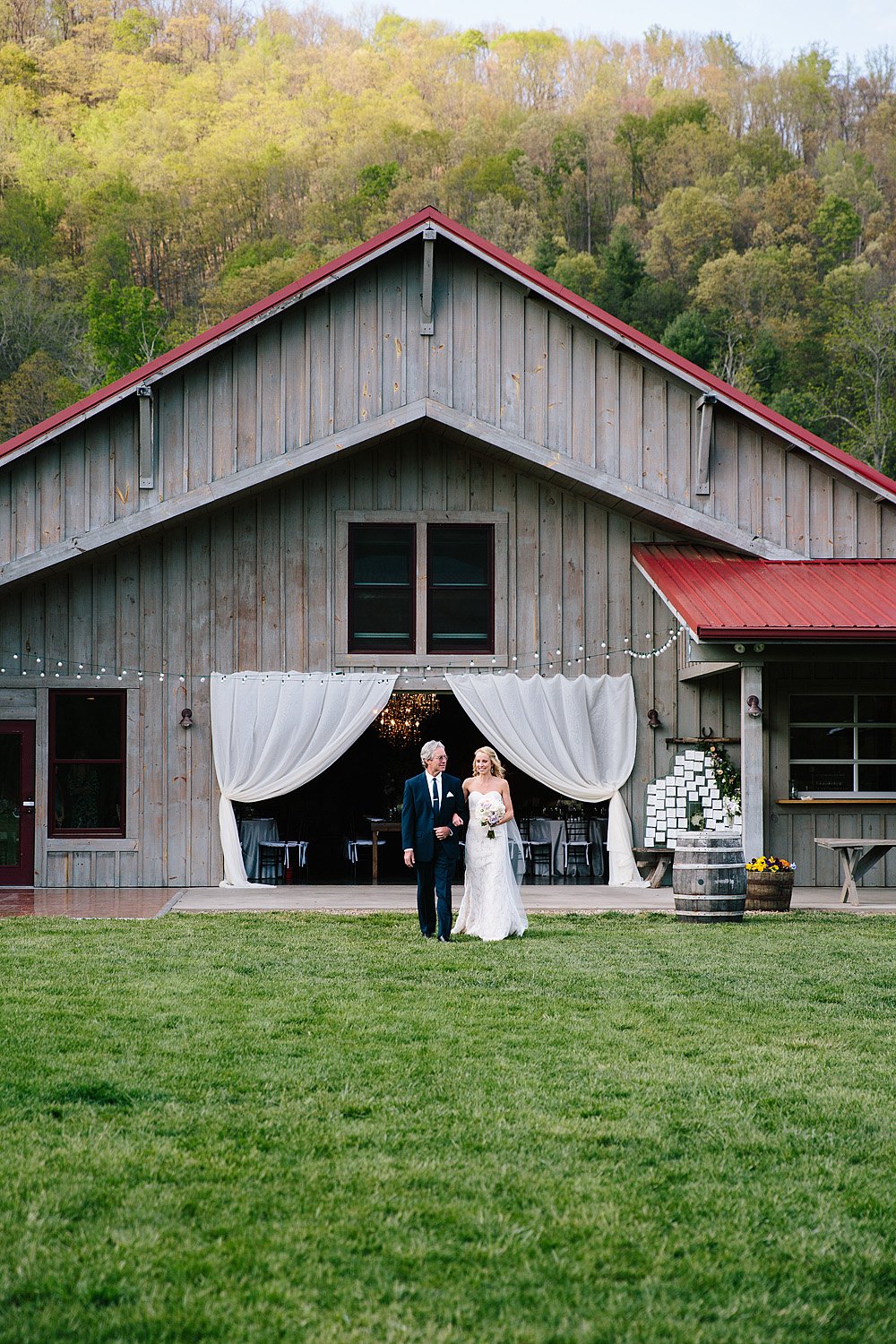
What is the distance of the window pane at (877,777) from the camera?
17188 mm

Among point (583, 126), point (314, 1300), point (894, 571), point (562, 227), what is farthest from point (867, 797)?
point (583, 126)

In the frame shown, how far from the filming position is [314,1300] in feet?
13.6

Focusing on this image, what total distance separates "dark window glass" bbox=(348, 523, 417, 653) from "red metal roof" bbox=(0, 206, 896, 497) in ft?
9.31

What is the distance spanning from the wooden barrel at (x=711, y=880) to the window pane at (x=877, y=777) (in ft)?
14.8

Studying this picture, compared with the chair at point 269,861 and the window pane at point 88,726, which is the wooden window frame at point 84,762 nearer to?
the window pane at point 88,726

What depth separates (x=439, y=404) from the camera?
16203 millimetres

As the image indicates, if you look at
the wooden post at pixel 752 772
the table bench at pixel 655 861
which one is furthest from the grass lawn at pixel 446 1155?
the table bench at pixel 655 861

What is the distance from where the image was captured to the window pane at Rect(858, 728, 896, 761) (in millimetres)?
17250

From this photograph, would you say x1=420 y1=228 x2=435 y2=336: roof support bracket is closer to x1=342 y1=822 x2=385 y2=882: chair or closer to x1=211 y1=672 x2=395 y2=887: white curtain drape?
x1=211 y1=672 x2=395 y2=887: white curtain drape

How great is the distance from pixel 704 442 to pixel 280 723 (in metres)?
5.84

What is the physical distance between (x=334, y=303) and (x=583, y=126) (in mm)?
53536

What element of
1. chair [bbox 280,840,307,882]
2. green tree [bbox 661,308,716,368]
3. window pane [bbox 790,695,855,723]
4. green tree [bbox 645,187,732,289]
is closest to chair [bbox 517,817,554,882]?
chair [bbox 280,840,307,882]

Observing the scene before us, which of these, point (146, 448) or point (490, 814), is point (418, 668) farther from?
point (490, 814)

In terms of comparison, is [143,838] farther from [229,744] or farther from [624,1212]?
[624,1212]
